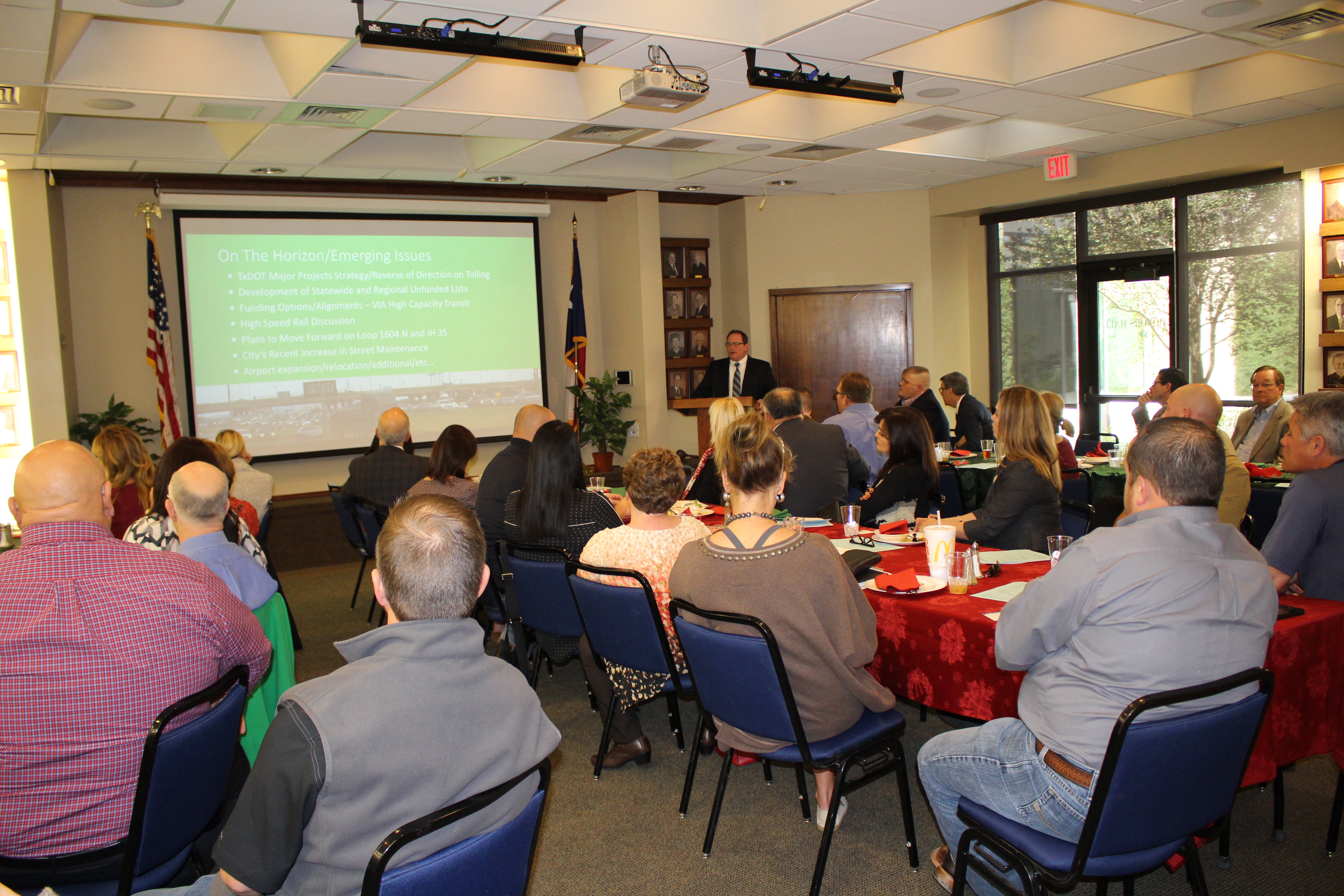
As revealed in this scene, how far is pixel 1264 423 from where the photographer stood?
644cm

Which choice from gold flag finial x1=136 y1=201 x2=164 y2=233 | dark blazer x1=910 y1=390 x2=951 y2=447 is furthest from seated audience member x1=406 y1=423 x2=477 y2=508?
dark blazer x1=910 y1=390 x2=951 y2=447

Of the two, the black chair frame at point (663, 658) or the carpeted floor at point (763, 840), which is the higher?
the black chair frame at point (663, 658)

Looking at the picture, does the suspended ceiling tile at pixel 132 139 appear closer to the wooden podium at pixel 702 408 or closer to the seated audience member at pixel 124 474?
the seated audience member at pixel 124 474

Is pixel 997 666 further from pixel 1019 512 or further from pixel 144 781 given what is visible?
pixel 144 781

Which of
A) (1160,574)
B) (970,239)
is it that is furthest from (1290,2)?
(970,239)

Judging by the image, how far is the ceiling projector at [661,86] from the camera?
14.8 feet

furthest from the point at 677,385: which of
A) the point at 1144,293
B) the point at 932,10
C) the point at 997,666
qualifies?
the point at 997,666

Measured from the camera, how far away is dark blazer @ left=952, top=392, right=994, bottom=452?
7473mm

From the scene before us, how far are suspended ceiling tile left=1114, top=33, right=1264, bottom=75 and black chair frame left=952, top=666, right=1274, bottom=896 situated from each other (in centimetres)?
437

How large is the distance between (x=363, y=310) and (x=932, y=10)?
222 inches

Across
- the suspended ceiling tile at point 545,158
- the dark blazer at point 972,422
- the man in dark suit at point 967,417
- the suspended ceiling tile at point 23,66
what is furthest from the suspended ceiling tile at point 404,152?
the dark blazer at point 972,422

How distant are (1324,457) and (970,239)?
7.49 m

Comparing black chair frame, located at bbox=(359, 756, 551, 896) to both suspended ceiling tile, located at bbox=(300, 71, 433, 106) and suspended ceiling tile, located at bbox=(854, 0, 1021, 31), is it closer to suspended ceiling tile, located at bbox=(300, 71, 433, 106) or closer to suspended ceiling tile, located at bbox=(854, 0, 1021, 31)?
suspended ceiling tile, located at bbox=(854, 0, 1021, 31)

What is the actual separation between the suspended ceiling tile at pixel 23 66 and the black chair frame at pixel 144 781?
364 centimetres
